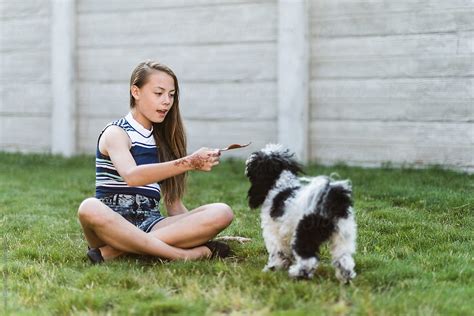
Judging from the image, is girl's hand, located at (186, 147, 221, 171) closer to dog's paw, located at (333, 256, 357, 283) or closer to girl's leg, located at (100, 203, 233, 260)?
girl's leg, located at (100, 203, 233, 260)

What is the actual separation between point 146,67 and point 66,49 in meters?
4.68

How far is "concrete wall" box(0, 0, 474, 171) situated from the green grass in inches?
38.5

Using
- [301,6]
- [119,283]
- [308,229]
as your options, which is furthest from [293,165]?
[301,6]

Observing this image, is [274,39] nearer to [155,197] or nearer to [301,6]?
[301,6]

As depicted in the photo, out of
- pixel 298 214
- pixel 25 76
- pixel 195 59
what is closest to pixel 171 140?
pixel 298 214

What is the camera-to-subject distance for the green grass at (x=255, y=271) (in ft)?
10.1

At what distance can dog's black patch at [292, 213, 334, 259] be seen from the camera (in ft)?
10.6

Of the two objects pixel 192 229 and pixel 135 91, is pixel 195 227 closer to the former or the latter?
pixel 192 229

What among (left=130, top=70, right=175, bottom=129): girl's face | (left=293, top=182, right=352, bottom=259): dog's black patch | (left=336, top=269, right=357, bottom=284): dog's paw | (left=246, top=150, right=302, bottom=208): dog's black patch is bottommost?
(left=336, top=269, right=357, bottom=284): dog's paw

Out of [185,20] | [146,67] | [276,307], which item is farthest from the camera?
[185,20]

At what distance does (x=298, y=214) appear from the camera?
329 centimetres

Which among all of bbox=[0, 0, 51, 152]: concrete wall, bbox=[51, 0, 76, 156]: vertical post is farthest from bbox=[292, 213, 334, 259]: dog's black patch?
bbox=[0, 0, 51, 152]: concrete wall

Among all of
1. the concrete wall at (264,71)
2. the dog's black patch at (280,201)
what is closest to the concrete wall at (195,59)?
the concrete wall at (264,71)

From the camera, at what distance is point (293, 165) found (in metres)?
3.53
